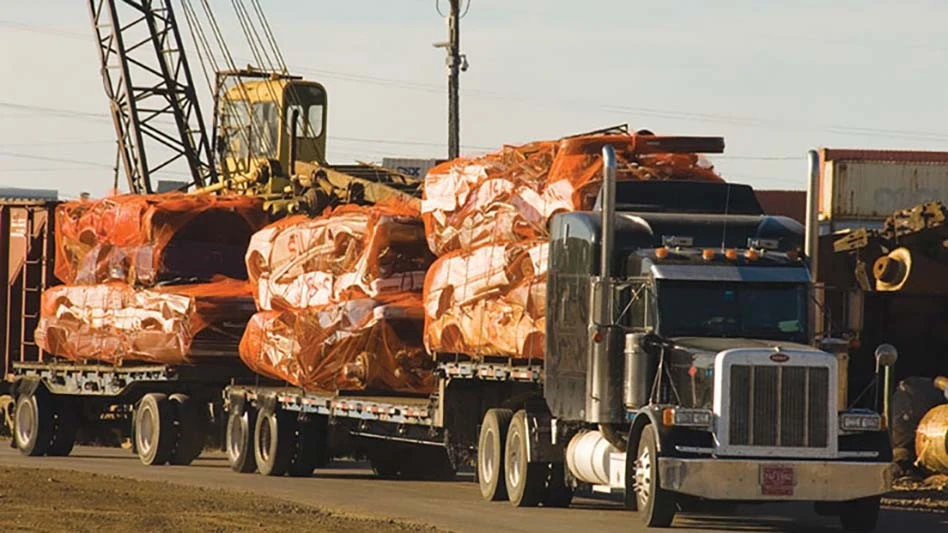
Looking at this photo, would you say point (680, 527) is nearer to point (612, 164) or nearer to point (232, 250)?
point (612, 164)

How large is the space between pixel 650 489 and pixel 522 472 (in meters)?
3.14

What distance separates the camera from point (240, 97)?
46.8 metres

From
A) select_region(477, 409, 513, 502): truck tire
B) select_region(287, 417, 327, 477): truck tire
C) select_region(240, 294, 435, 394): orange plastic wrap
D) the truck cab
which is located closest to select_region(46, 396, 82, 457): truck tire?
select_region(287, 417, 327, 477): truck tire

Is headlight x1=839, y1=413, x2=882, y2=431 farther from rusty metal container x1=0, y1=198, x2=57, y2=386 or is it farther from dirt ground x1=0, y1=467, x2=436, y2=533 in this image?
rusty metal container x1=0, y1=198, x2=57, y2=386

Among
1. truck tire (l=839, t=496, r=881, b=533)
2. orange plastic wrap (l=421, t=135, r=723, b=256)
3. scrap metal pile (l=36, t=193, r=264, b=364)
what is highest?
orange plastic wrap (l=421, t=135, r=723, b=256)

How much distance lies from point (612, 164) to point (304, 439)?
10144mm

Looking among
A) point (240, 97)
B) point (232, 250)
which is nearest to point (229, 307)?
point (232, 250)

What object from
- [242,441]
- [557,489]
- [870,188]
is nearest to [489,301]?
[557,489]

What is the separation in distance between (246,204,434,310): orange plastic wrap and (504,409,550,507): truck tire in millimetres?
4392

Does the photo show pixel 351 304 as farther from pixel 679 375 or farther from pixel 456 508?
pixel 679 375

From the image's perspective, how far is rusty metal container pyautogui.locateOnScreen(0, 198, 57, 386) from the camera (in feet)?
118

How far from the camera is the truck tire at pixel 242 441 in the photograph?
3016 centimetres

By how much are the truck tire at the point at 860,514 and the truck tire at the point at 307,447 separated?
34.5 ft

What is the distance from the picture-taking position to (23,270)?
3612 centimetres
